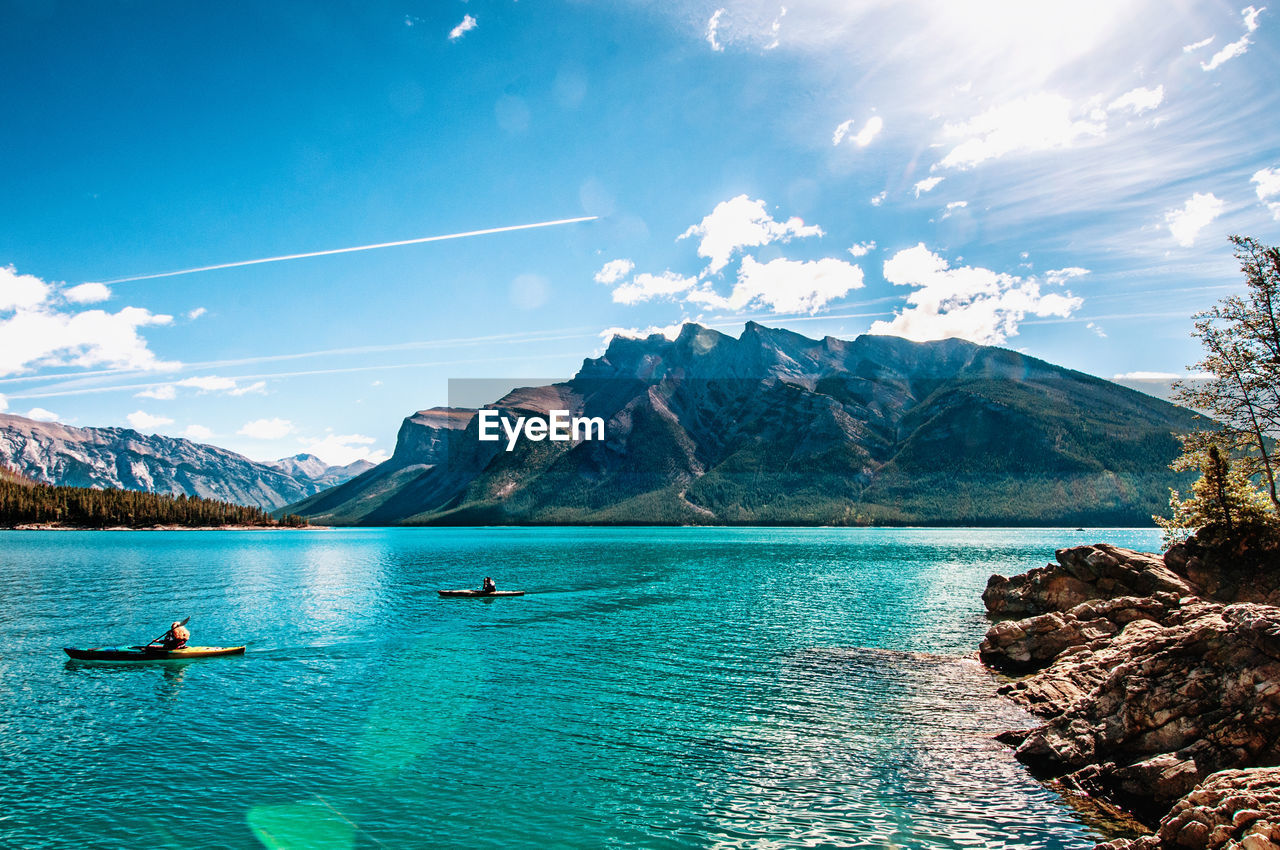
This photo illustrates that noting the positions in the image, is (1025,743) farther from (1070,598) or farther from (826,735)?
(1070,598)

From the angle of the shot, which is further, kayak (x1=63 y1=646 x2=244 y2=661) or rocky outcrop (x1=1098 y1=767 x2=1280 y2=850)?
kayak (x1=63 y1=646 x2=244 y2=661)

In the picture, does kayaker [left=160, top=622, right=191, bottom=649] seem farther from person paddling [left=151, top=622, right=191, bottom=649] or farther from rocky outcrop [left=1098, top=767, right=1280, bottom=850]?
rocky outcrop [left=1098, top=767, right=1280, bottom=850]

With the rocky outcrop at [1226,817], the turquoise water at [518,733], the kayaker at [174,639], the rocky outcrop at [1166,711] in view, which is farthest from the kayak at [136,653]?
the rocky outcrop at [1226,817]

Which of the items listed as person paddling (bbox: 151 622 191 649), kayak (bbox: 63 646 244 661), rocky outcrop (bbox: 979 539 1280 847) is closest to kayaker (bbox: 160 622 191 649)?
person paddling (bbox: 151 622 191 649)

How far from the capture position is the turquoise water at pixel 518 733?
73.0 ft

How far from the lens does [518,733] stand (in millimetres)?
32062

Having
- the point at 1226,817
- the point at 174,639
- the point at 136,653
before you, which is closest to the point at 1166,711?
the point at 1226,817

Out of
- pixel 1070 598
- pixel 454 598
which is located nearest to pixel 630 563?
pixel 454 598

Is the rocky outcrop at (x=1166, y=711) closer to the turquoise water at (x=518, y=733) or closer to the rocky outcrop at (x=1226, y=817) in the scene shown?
the rocky outcrop at (x=1226, y=817)

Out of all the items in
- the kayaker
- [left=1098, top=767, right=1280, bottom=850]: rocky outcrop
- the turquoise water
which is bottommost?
the turquoise water

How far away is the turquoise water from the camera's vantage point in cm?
2225

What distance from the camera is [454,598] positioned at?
280ft

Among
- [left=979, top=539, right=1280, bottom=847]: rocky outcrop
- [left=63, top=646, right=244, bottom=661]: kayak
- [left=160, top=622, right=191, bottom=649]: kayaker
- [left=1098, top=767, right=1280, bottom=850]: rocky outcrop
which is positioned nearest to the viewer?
[left=1098, top=767, right=1280, bottom=850]: rocky outcrop

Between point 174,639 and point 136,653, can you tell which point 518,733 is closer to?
point 174,639
